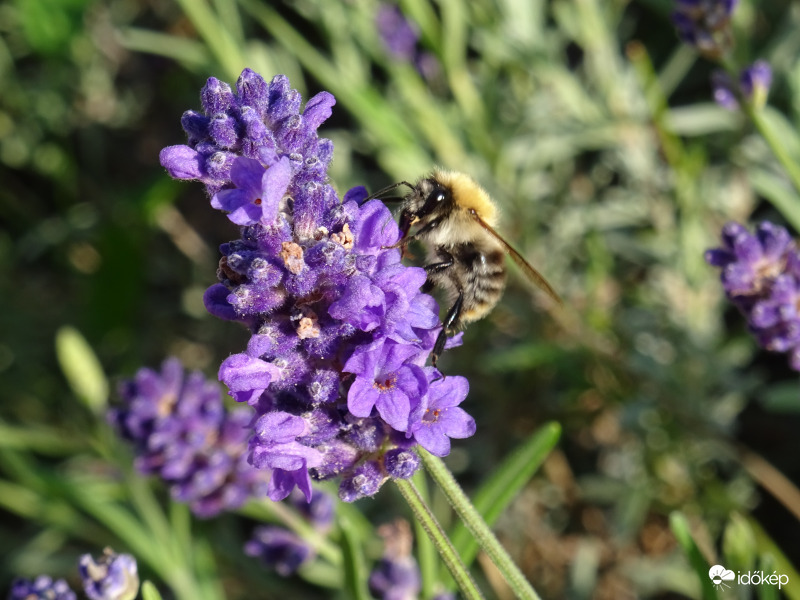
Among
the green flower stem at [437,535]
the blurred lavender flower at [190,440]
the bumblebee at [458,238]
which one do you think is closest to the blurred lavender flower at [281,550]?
the blurred lavender flower at [190,440]

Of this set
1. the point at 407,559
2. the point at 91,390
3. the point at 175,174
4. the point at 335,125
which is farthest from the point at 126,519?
the point at 335,125

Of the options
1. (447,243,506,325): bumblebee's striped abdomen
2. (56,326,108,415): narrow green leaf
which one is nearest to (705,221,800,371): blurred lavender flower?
(447,243,506,325): bumblebee's striped abdomen

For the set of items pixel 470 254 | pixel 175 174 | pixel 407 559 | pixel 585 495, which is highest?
pixel 175 174

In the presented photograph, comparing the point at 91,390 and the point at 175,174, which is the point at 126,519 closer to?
the point at 91,390

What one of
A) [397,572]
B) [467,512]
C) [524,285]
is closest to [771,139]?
[524,285]

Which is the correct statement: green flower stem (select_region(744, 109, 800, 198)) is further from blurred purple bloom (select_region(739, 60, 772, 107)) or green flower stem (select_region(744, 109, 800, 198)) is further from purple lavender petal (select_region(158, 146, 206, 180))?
purple lavender petal (select_region(158, 146, 206, 180))

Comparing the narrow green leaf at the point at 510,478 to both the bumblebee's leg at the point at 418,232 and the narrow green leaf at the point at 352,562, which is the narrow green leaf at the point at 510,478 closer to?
the narrow green leaf at the point at 352,562
